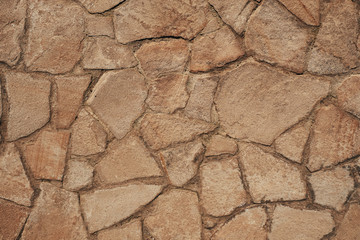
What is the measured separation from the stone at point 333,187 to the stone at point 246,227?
0.79 feet

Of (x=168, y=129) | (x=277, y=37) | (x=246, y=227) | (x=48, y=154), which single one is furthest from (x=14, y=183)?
(x=277, y=37)

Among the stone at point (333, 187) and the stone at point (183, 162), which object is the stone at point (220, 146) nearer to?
the stone at point (183, 162)

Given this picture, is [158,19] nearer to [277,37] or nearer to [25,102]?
[277,37]

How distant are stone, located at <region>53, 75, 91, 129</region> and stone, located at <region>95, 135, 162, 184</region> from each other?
226mm

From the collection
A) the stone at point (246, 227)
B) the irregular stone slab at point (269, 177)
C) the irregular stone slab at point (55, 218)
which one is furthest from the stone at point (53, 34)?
the stone at point (246, 227)

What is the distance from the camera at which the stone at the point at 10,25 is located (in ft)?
4.99

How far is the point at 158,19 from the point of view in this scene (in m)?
1.49

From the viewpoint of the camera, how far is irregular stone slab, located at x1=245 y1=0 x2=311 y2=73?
1421 mm

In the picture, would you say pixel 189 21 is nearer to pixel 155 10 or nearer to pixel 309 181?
pixel 155 10

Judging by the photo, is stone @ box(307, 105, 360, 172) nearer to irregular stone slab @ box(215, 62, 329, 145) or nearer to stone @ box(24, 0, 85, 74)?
irregular stone slab @ box(215, 62, 329, 145)

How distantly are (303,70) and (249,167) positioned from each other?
461 millimetres

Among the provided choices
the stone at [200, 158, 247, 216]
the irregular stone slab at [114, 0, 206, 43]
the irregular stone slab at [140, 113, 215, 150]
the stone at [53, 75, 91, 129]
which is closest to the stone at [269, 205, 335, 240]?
the stone at [200, 158, 247, 216]

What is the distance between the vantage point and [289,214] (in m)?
1.43

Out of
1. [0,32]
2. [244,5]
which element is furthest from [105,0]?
[244,5]
